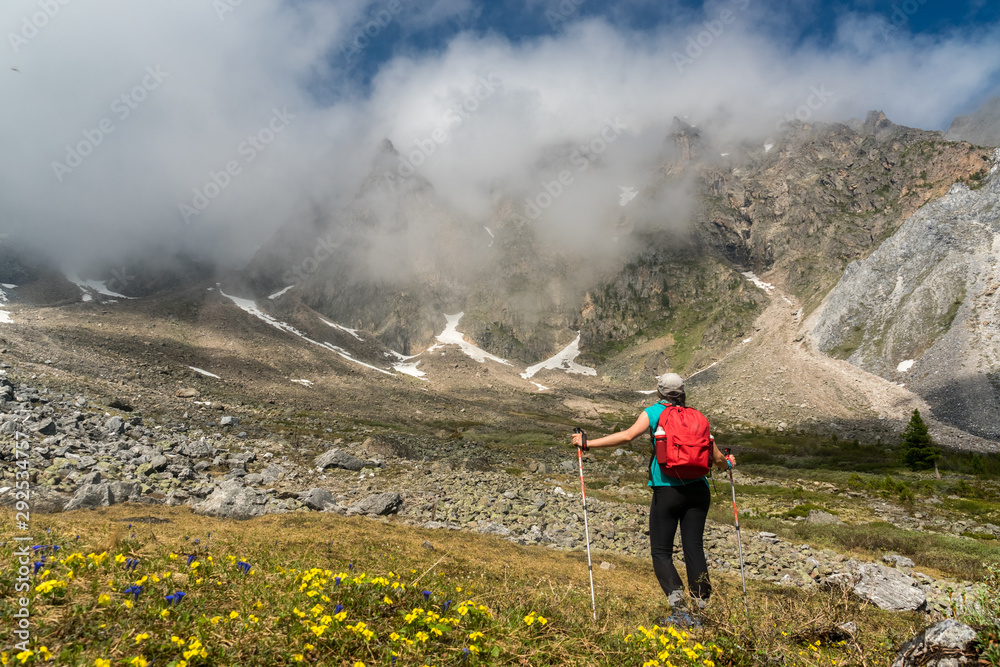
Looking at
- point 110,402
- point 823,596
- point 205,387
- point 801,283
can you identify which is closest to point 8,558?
point 823,596

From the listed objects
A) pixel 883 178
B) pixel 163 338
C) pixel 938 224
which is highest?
pixel 883 178

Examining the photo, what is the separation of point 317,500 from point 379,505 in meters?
2.67

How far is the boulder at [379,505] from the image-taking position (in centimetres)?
1944

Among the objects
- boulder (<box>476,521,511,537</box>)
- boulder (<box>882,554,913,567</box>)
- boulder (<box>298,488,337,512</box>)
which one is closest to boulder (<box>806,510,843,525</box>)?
boulder (<box>882,554,913,567</box>)

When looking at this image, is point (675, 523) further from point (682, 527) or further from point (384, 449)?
point (384, 449)

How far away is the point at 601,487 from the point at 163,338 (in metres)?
106

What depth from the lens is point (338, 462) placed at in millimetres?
28391

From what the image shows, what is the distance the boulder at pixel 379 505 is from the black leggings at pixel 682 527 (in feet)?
51.1

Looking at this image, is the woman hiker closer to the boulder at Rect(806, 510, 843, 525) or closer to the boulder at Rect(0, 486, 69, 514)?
the boulder at Rect(0, 486, 69, 514)

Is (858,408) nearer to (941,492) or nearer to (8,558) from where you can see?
(941,492)

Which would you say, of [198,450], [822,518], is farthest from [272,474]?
[822,518]

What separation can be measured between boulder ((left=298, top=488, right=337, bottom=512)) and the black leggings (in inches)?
601

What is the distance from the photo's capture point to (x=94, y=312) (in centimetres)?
11938

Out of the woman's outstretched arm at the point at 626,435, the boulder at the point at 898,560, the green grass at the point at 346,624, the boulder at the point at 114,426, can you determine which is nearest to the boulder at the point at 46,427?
the boulder at the point at 114,426
